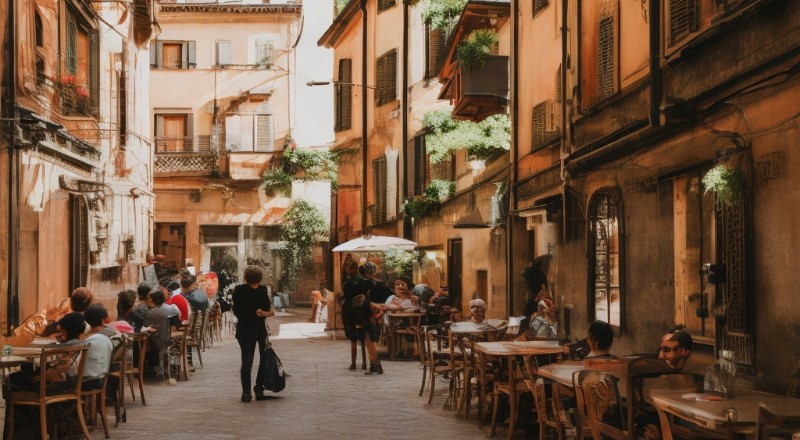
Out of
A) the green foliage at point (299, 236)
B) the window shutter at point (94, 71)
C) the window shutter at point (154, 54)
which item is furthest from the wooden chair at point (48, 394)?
the window shutter at point (154, 54)

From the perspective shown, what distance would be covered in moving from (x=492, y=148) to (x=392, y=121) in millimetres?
9202

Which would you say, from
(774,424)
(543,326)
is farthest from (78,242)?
(774,424)

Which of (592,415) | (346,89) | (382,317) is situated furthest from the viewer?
(346,89)

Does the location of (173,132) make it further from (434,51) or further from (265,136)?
(434,51)

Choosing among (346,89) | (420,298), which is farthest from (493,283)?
(346,89)

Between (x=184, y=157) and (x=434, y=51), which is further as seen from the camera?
(x=184, y=157)

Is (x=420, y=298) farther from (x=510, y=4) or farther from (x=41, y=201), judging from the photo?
(x=41, y=201)

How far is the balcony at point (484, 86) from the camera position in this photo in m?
18.6

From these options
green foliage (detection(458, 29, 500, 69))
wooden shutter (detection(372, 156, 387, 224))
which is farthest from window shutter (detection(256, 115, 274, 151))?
green foliage (detection(458, 29, 500, 69))

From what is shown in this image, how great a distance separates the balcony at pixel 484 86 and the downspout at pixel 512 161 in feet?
1.49

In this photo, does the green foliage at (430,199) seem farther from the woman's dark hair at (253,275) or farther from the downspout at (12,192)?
the downspout at (12,192)

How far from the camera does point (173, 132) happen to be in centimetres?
4044

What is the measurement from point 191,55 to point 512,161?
25.6m

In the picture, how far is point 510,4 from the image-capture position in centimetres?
1892
